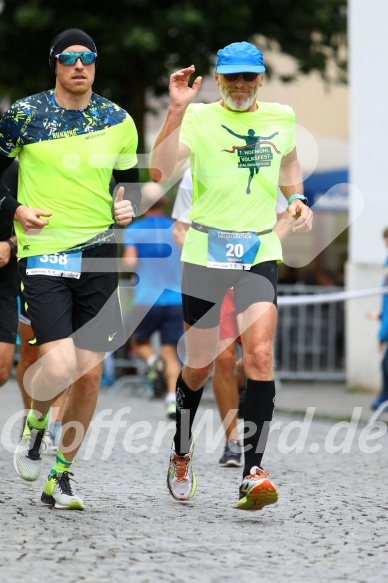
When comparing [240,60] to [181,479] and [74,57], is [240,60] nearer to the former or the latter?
[74,57]

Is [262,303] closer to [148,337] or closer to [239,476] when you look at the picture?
[239,476]

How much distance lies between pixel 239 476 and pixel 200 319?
1434mm

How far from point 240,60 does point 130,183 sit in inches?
29.9

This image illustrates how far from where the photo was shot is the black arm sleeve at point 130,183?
20.4ft

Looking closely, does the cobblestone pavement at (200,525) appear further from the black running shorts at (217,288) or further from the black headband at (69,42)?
the black headband at (69,42)

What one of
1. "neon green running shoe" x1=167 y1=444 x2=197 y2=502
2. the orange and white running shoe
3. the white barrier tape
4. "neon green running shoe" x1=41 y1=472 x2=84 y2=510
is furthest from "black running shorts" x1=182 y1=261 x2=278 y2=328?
the white barrier tape

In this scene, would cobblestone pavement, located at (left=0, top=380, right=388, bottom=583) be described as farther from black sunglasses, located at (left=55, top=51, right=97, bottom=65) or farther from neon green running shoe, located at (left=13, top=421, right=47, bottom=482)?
black sunglasses, located at (left=55, top=51, right=97, bottom=65)

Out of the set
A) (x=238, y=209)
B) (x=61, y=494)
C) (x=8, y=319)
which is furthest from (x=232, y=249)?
(x=8, y=319)

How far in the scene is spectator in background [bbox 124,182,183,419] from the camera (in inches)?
503

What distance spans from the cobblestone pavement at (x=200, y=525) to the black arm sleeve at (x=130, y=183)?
4.64 ft

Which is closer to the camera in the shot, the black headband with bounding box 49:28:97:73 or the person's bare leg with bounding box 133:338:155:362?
the black headband with bounding box 49:28:97:73

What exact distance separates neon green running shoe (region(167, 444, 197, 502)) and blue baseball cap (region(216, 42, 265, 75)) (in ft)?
6.08

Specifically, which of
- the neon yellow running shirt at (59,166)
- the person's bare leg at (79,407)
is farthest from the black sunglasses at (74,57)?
the person's bare leg at (79,407)

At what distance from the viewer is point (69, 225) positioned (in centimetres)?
600
